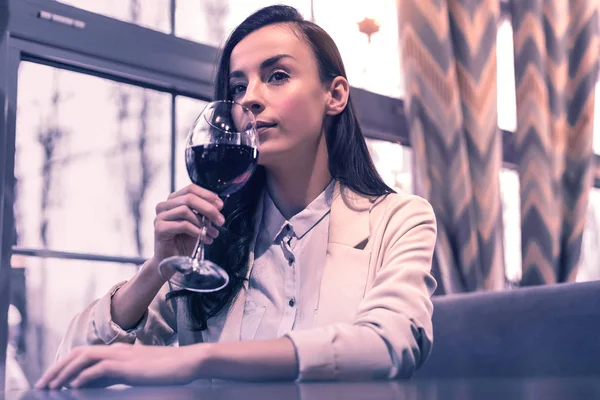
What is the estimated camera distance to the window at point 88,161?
186 centimetres

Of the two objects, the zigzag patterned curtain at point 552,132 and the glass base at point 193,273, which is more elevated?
the zigzag patterned curtain at point 552,132

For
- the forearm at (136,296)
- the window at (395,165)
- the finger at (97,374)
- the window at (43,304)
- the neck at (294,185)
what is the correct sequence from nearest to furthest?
1. the finger at (97,374)
2. the forearm at (136,296)
3. the neck at (294,185)
4. the window at (43,304)
5. the window at (395,165)

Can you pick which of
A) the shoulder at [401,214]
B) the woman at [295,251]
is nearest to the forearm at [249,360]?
the woman at [295,251]

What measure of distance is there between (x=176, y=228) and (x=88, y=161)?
99cm

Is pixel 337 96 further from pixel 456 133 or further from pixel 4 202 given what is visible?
pixel 456 133

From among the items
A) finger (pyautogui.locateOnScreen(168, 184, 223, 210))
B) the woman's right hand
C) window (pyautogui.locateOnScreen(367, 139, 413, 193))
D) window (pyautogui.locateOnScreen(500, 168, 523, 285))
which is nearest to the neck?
the woman's right hand

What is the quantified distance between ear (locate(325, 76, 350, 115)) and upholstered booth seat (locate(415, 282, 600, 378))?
66 cm

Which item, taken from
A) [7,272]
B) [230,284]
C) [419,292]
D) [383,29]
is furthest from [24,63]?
[383,29]

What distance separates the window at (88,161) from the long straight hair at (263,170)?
0.56 meters

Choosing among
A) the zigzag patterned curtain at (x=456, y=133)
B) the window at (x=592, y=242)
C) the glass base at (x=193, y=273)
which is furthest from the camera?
the window at (x=592, y=242)

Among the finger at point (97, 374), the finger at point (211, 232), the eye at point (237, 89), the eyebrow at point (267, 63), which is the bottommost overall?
the finger at point (97, 374)

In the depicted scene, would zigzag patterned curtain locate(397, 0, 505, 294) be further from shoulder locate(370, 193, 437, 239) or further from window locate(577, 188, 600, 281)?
window locate(577, 188, 600, 281)

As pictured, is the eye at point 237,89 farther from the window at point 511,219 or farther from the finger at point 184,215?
the window at point 511,219

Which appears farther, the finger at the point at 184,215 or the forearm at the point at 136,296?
the forearm at the point at 136,296
